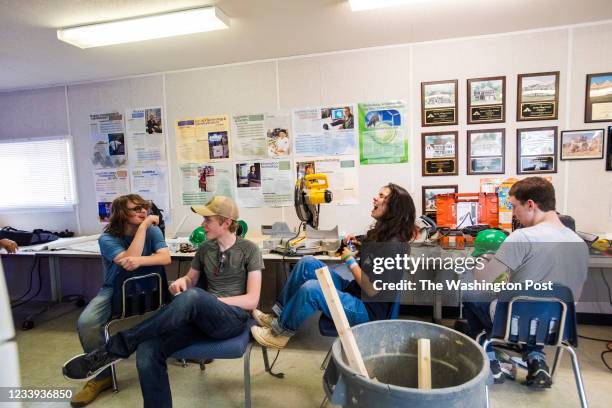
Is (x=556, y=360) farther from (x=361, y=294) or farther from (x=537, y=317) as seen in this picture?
(x=361, y=294)

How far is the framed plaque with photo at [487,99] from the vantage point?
2951 millimetres

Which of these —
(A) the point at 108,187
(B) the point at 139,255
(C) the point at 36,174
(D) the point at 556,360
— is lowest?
(D) the point at 556,360

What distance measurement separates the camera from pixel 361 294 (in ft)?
6.77

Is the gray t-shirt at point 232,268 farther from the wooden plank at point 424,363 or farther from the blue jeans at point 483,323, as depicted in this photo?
the blue jeans at point 483,323

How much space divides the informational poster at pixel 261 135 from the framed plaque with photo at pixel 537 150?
201 cm

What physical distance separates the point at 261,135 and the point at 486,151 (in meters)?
2.03

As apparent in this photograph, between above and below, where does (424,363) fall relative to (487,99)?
below

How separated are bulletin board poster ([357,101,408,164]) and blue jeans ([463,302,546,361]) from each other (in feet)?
4.78

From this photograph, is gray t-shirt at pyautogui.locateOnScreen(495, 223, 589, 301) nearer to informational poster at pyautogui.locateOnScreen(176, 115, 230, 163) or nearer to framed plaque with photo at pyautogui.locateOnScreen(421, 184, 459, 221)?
framed plaque with photo at pyautogui.locateOnScreen(421, 184, 459, 221)

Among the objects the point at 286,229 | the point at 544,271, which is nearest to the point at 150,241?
the point at 286,229

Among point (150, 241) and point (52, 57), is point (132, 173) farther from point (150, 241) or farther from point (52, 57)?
point (150, 241)

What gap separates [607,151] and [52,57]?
4678 mm

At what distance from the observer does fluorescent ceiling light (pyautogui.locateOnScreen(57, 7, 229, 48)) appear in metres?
2.31

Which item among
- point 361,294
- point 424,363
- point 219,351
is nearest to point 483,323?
point 361,294
